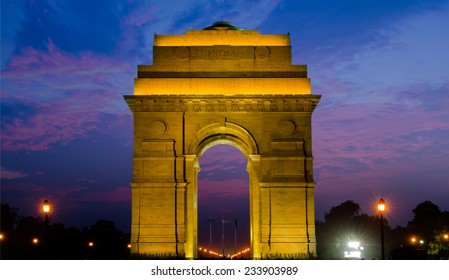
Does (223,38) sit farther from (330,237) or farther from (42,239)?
(330,237)

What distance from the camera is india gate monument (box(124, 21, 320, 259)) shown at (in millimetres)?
41188

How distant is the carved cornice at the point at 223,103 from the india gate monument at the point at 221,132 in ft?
0.20

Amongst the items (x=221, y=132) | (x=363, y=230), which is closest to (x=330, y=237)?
(x=363, y=230)

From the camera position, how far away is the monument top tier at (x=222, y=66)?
140 feet

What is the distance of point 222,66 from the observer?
43406 millimetres

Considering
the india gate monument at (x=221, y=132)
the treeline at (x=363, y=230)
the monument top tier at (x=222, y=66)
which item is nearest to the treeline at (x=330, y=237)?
the treeline at (x=363, y=230)

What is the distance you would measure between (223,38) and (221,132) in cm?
597

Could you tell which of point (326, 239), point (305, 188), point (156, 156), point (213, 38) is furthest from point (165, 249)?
point (326, 239)

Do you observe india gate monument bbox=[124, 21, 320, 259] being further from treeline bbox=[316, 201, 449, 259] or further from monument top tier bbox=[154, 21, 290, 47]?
treeline bbox=[316, 201, 449, 259]

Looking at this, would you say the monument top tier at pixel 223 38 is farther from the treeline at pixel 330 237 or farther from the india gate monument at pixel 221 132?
the treeline at pixel 330 237

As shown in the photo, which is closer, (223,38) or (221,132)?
(221,132)

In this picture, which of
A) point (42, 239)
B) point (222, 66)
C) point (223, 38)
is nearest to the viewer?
point (222, 66)
